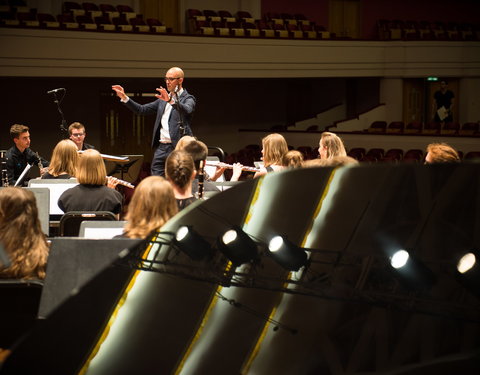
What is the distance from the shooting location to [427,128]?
17609 millimetres

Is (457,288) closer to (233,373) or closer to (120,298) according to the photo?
(233,373)

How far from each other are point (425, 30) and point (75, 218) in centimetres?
1708

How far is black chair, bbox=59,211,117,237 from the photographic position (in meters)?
4.69

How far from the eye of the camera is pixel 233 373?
1.42 m

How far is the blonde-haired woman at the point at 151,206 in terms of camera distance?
10.7 feet

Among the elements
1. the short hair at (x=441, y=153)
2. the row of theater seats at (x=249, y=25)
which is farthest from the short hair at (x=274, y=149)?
the row of theater seats at (x=249, y=25)

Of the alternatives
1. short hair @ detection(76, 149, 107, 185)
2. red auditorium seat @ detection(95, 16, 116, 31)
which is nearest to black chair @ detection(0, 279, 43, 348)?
short hair @ detection(76, 149, 107, 185)

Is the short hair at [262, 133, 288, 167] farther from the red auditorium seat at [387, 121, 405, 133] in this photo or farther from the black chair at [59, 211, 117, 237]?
the red auditorium seat at [387, 121, 405, 133]

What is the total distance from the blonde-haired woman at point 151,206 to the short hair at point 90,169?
1.76 meters

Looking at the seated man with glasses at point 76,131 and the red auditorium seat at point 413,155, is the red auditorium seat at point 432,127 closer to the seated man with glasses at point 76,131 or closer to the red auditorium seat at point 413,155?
the red auditorium seat at point 413,155

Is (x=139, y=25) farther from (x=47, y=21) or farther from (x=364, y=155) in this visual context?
(x=364, y=155)

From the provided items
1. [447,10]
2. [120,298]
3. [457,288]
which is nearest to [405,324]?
[457,288]

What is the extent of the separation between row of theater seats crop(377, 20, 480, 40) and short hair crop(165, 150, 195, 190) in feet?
52.1

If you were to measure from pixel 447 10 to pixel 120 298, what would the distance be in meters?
22.3
